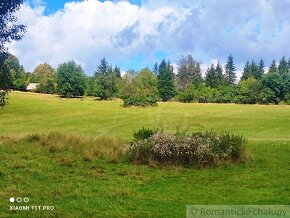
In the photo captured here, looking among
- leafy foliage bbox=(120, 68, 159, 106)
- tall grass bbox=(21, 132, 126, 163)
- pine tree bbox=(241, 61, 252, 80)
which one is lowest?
tall grass bbox=(21, 132, 126, 163)

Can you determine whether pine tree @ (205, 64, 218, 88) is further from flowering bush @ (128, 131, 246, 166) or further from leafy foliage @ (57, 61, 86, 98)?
flowering bush @ (128, 131, 246, 166)

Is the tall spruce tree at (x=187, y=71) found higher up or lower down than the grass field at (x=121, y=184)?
higher up

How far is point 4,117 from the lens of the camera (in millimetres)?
70688

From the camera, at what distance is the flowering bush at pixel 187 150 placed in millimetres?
17766

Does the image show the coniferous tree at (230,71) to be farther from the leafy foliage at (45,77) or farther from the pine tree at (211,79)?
the leafy foliage at (45,77)

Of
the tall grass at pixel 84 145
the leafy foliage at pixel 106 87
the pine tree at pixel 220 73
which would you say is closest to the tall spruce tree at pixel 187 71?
the pine tree at pixel 220 73

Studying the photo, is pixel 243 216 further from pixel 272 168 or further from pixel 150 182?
pixel 272 168

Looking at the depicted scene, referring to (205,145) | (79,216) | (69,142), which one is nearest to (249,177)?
(205,145)

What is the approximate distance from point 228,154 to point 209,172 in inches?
94.1

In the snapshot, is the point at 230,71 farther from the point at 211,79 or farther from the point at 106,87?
the point at 106,87

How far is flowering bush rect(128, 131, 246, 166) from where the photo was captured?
1777 centimetres

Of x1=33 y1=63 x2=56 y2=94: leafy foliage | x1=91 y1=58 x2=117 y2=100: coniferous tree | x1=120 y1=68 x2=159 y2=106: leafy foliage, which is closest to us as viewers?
x1=120 y1=68 x2=159 y2=106: leafy foliage

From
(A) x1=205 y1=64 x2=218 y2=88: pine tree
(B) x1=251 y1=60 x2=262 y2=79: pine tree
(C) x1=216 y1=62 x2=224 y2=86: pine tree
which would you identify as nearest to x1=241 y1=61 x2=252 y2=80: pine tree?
(B) x1=251 y1=60 x2=262 y2=79: pine tree

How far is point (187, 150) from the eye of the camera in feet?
58.6
